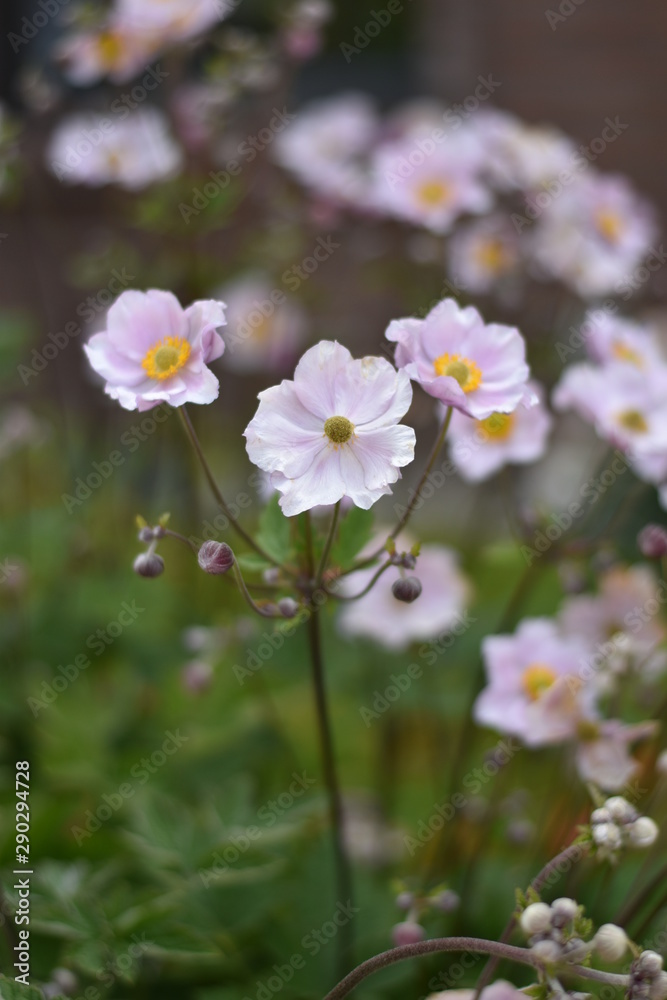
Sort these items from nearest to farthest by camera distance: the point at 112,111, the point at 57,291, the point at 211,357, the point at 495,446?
the point at 211,357, the point at 495,446, the point at 112,111, the point at 57,291

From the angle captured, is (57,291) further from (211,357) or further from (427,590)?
(211,357)

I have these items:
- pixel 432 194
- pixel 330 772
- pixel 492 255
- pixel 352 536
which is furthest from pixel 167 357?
pixel 492 255

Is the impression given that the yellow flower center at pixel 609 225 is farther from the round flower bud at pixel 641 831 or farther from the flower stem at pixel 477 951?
the flower stem at pixel 477 951

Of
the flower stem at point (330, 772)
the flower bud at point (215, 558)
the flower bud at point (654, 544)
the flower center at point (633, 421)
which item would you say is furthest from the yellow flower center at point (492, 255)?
the flower bud at point (215, 558)

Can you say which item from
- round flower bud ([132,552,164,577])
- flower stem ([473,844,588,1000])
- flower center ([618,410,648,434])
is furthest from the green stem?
flower center ([618,410,648,434])

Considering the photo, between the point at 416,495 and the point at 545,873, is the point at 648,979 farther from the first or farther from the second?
the point at 416,495

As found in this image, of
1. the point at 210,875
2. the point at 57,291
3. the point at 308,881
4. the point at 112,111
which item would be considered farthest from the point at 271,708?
the point at 57,291
